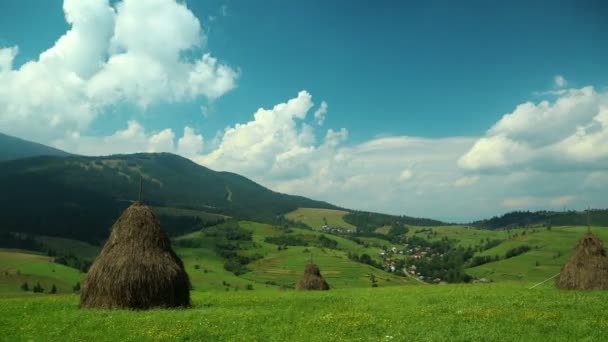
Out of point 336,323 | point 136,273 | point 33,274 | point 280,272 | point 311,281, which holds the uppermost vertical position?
point 136,273

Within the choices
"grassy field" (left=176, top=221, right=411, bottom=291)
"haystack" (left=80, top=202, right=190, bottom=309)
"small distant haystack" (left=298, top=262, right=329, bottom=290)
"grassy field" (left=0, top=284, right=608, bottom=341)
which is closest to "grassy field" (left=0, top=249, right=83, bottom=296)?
"grassy field" (left=176, top=221, right=411, bottom=291)

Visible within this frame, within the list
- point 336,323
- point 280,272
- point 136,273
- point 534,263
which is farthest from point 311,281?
point 534,263

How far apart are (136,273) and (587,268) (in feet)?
105

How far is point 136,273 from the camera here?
2495 centimetres

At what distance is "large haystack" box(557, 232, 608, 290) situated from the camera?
33781mm

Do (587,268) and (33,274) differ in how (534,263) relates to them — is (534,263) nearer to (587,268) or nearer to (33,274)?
(587,268)

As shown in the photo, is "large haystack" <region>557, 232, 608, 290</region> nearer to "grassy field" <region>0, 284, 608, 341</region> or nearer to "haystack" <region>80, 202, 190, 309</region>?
"grassy field" <region>0, 284, 608, 341</region>

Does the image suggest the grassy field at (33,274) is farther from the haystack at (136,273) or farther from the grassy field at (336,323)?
the grassy field at (336,323)

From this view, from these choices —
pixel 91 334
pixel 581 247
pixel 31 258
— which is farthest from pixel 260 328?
pixel 31 258

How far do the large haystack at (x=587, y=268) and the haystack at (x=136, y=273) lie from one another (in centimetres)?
2838

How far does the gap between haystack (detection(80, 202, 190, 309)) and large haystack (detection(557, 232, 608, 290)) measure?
2838cm

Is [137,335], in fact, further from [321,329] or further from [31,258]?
[31,258]

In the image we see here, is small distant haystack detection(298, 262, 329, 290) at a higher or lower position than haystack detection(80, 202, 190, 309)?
lower

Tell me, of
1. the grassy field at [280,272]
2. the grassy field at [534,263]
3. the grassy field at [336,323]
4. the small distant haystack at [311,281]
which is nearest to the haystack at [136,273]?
the grassy field at [336,323]
